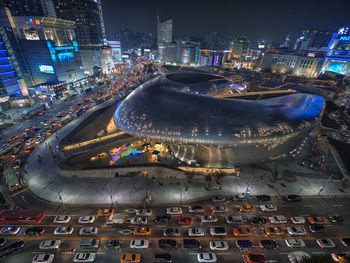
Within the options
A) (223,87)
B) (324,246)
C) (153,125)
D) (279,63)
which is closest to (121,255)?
(153,125)

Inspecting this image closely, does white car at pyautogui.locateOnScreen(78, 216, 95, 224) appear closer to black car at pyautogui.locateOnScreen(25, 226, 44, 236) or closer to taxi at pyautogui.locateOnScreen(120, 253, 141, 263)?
black car at pyautogui.locateOnScreen(25, 226, 44, 236)

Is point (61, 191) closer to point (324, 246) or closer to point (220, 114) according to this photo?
point (220, 114)

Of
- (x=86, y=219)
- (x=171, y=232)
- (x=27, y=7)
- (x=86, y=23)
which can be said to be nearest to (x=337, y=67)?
(x=171, y=232)

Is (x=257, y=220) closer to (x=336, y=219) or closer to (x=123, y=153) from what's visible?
(x=336, y=219)

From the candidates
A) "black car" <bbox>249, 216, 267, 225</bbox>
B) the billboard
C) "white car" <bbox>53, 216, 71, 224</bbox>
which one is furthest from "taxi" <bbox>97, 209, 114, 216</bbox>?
the billboard

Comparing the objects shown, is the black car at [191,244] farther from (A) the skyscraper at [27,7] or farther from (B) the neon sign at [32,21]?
(A) the skyscraper at [27,7]
